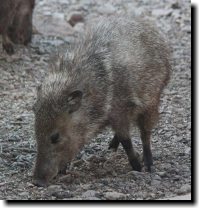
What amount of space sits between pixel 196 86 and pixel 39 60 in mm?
4656

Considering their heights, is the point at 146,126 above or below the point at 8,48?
above

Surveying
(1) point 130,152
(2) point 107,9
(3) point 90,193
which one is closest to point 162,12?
(2) point 107,9

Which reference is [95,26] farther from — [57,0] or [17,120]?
[57,0]

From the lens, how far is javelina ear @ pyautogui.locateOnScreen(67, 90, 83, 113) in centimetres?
513

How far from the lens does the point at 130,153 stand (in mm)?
5602

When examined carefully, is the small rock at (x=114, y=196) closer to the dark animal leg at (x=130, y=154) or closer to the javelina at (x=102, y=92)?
the javelina at (x=102, y=92)

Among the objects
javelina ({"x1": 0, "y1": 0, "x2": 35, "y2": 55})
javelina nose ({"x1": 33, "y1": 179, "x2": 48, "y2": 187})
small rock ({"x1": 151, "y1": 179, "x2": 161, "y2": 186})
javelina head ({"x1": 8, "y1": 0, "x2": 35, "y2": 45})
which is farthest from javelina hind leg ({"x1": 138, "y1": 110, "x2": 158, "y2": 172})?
javelina head ({"x1": 8, "y1": 0, "x2": 35, "y2": 45})

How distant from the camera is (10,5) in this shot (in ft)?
27.7

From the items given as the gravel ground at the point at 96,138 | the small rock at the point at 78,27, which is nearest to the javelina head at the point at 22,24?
the gravel ground at the point at 96,138

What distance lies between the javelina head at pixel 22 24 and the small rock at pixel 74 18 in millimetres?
1450

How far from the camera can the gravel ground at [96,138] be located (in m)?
5.04

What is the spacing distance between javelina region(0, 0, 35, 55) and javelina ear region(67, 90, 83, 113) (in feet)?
11.6

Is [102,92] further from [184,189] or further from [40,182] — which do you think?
[184,189]

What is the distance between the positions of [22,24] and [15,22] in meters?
0.14
